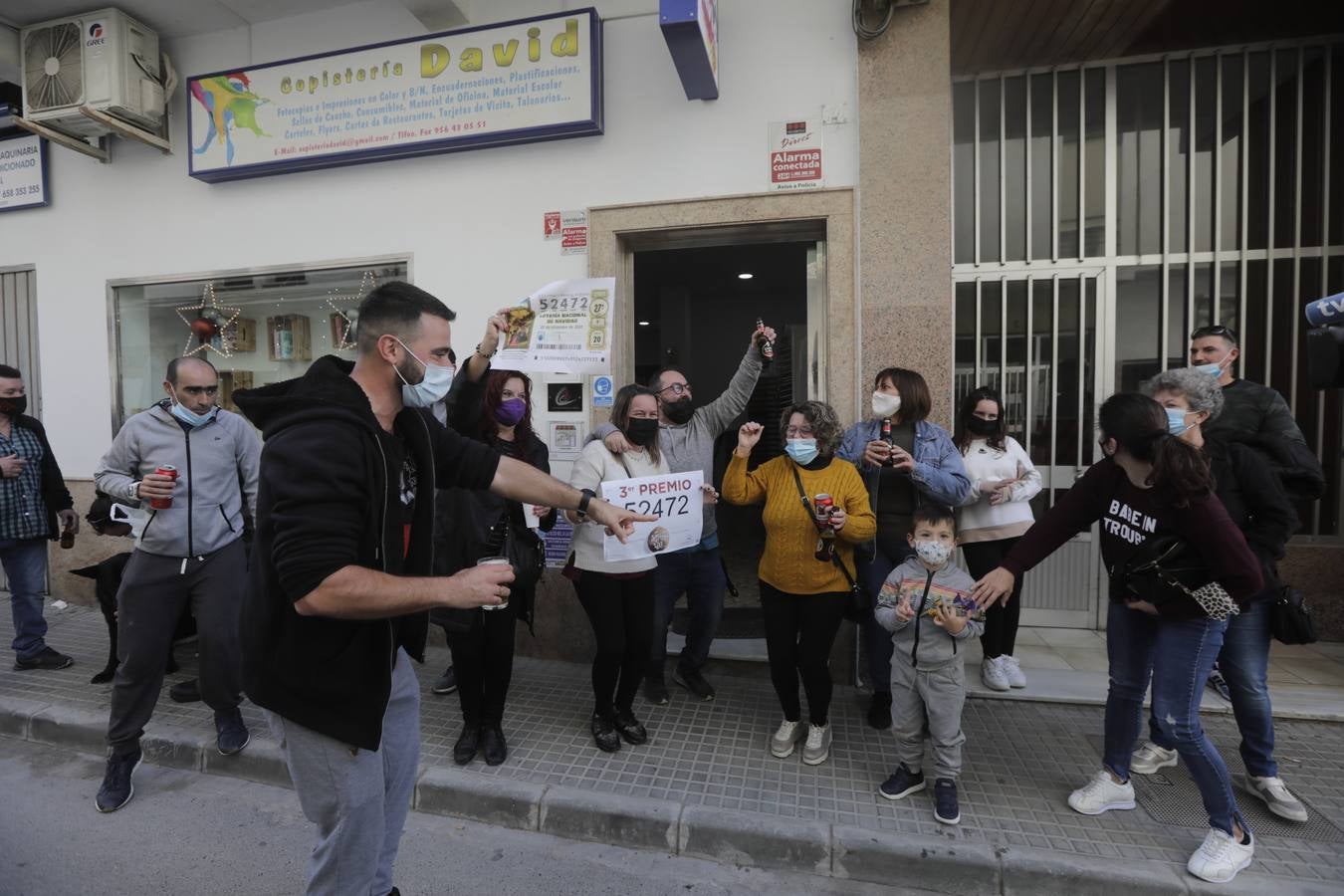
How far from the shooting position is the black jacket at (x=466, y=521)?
3398 millimetres

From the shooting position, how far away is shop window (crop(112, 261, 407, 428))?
5.75 meters

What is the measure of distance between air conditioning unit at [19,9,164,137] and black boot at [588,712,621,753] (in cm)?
601

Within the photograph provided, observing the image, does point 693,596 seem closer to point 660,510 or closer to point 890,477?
point 660,510

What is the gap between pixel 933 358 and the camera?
4438 mm

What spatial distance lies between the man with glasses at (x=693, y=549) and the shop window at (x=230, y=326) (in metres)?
3.19

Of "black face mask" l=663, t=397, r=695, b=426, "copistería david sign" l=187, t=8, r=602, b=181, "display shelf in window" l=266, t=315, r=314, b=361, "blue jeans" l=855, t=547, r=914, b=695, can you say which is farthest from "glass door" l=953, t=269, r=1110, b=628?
"display shelf in window" l=266, t=315, r=314, b=361

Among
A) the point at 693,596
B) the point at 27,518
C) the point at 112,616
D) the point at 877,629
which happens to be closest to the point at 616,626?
the point at 693,596

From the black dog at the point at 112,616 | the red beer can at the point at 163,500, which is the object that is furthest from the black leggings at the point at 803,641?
the black dog at the point at 112,616

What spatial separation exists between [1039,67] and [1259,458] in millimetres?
3777

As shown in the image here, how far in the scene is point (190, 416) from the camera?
371 cm

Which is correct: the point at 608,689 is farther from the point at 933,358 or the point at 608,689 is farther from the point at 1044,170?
the point at 1044,170

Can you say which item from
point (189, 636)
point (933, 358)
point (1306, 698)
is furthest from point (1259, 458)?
point (189, 636)

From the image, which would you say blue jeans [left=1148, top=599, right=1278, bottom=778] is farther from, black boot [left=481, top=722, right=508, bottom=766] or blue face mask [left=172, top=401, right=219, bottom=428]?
blue face mask [left=172, top=401, right=219, bottom=428]

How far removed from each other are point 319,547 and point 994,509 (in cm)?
384
